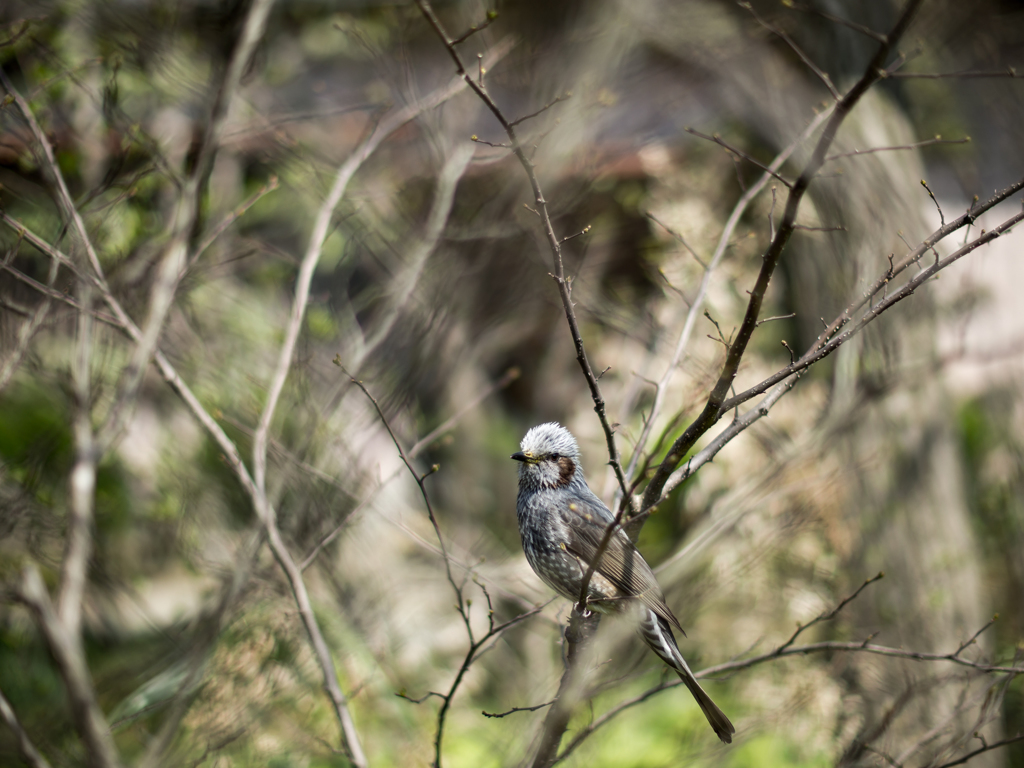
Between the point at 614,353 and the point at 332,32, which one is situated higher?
the point at 332,32

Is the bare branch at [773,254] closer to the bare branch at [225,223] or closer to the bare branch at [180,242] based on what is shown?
the bare branch at [180,242]

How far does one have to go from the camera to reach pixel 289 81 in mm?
6250

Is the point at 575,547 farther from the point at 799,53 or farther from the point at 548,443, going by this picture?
the point at 799,53

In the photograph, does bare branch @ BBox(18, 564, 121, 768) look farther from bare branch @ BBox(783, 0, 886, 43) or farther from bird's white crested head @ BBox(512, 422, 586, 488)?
bare branch @ BBox(783, 0, 886, 43)

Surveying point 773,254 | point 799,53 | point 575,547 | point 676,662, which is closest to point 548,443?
point 575,547

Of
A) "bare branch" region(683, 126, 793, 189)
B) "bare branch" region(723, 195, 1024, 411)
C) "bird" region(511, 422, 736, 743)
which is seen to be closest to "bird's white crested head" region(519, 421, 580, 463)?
"bird" region(511, 422, 736, 743)

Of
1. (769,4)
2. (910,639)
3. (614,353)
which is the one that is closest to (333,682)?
(910,639)

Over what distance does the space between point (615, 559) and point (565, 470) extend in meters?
0.42

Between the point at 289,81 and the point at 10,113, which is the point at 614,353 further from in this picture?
the point at 10,113

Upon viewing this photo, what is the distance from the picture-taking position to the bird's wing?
2820 mm

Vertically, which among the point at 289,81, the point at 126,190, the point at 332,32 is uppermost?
the point at 332,32

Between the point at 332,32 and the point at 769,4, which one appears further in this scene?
the point at 332,32

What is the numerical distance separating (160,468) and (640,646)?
366 centimetres

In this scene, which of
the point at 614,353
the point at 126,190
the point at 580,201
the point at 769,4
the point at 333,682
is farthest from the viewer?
the point at 614,353
